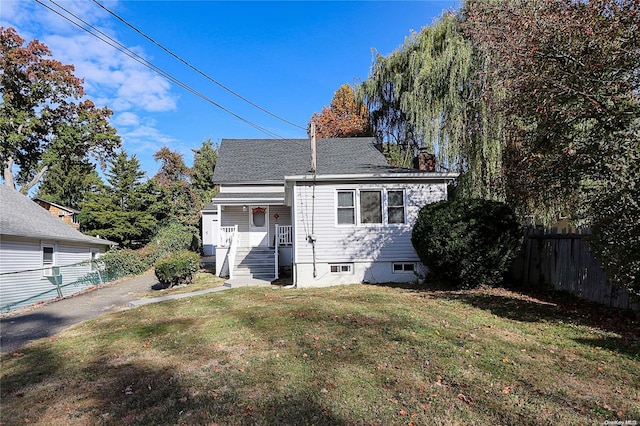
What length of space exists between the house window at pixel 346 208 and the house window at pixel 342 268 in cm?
138

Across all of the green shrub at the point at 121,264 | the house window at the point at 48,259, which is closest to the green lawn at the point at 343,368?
the house window at the point at 48,259

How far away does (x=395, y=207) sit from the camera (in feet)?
37.1

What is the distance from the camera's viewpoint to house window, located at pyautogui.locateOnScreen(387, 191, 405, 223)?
11.3 m

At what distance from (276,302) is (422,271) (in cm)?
521

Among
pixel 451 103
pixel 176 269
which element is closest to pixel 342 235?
pixel 176 269

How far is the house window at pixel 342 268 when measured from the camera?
11250 mm

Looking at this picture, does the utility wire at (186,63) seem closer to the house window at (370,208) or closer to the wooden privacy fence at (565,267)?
the house window at (370,208)

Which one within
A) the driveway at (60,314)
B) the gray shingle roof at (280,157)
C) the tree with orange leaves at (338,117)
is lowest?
the driveway at (60,314)

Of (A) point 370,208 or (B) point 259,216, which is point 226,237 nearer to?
(B) point 259,216

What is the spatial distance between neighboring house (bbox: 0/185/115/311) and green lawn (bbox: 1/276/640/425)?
27.3 ft

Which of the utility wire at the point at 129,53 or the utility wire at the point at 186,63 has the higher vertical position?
the utility wire at the point at 186,63

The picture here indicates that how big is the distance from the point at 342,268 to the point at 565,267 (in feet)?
19.8

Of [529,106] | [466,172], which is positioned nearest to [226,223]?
[466,172]

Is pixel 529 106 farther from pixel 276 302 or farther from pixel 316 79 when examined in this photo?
pixel 316 79
